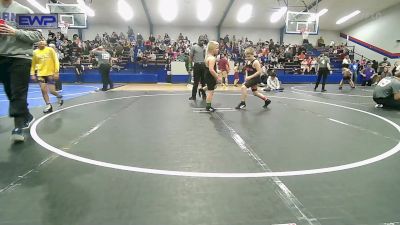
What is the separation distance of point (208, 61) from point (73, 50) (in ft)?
48.0

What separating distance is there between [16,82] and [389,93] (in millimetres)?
7236

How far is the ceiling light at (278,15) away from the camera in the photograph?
2183 centimetres

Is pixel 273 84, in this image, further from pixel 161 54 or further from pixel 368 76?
pixel 161 54

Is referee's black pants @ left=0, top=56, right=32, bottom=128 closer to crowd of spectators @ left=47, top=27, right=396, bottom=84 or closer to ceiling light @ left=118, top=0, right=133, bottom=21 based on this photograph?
crowd of spectators @ left=47, top=27, right=396, bottom=84

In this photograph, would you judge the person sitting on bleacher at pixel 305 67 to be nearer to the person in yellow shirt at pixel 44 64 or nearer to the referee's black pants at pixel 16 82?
the person in yellow shirt at pixel 44 64

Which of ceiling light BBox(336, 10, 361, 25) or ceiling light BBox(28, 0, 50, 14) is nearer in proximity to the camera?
ceiling light BBox(28, 0, 50, 14)

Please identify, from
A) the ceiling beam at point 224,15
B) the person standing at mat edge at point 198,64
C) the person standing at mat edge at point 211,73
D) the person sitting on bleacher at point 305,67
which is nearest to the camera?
the person standing at mat edge at point 211,73

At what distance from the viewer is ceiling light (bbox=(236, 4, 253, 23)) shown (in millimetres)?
22141

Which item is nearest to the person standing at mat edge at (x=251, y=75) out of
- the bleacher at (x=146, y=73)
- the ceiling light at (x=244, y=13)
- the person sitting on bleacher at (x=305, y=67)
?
the bleacher at (x=146, y=73)

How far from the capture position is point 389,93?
23.0ft

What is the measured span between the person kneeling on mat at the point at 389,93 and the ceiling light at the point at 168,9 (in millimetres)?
16663

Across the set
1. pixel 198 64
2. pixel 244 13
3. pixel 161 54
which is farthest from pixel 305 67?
pixel 198 64

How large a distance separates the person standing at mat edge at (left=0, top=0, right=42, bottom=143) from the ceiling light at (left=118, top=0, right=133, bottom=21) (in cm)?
1831

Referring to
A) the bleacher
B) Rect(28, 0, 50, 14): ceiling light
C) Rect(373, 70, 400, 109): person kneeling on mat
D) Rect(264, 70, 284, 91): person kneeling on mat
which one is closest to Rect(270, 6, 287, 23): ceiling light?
the bleacher
